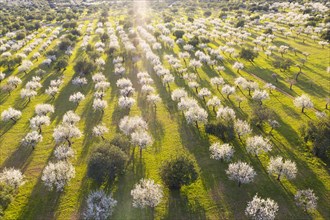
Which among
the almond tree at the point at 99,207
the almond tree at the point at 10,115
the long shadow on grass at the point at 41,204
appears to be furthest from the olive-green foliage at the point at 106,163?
the almond tree at the point at 10,115

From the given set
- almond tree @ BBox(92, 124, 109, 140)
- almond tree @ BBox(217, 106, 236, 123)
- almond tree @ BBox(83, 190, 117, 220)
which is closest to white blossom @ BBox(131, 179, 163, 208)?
almond tree @ BBox(83, 190, 117, 220)

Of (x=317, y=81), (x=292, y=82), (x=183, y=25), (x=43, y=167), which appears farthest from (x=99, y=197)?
(x=183, y=25)

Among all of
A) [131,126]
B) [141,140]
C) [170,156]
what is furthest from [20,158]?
[170,156]

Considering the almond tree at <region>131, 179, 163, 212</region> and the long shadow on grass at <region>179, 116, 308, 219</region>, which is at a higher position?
the almond tree at <region>131, 179, 163, 212</region>

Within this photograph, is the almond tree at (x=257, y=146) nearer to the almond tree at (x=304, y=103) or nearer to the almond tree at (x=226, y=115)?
the almond tree at (x=226, y=115)

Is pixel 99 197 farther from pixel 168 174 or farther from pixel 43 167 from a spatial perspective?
pixel 43 167

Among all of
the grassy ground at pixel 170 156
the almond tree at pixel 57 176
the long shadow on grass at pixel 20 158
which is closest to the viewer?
the grassy ground at pixel 170 156

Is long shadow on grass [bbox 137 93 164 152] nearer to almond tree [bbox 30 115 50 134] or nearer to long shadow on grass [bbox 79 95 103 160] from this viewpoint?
long shadow on grass [bbox 79 95 103 160]

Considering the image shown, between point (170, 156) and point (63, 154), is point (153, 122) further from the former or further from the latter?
point (63, 154)
